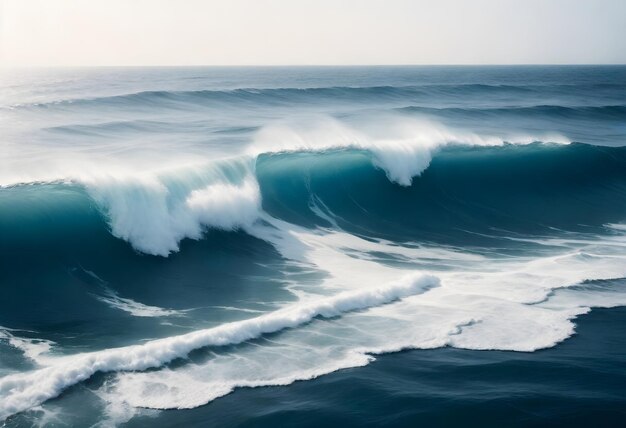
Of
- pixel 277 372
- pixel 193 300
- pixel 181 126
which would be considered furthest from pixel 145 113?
pixel 277 372

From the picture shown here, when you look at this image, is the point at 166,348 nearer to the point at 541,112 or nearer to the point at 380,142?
the point at 380,142

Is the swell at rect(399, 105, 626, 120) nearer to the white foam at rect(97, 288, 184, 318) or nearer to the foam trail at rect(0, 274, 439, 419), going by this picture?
the foam trail at rect(0, 274, 439, 419)

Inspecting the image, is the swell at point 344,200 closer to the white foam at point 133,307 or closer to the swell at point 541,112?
the white foam at point 133,307

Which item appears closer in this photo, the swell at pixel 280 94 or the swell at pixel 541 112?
the swell at pixel 280 94

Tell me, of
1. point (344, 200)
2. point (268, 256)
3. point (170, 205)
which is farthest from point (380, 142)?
point (170, 205)

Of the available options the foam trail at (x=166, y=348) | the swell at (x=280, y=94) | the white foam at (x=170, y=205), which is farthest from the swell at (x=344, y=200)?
the swell at (x=280, y=94)

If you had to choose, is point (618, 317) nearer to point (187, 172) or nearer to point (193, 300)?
point (193, 300)
